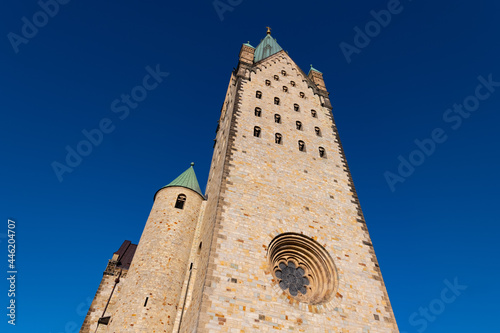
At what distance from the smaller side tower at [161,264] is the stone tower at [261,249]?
56 mm

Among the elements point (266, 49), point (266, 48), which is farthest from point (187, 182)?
point (266, 48)

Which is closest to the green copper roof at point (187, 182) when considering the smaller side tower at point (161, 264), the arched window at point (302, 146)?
the smaller side tower at point (161, 264)

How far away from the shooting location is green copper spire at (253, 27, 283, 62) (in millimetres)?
33375

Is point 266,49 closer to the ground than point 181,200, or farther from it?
farther from it

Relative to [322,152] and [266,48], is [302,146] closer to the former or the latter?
[322,152]

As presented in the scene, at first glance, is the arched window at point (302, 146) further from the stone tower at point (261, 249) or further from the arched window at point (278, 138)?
the arched window at point (278, 138)

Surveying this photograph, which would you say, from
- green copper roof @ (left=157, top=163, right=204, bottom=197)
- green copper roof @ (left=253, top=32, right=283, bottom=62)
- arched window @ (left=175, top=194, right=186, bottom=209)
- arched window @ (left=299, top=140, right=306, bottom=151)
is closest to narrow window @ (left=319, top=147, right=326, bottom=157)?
arched window @ (left=299, top=140, right=306, bottom=151)

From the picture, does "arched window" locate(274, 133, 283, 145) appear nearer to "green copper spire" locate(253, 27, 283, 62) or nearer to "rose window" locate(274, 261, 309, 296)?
"rose window" locate(274, 261, 309, 296)

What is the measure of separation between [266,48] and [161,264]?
26.3 m

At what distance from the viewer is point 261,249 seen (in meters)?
15.2

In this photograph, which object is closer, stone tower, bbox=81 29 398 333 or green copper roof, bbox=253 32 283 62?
stone tower, bbox=81 29 398 333

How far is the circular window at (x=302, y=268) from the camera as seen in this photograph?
15.4 metres

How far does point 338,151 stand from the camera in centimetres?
2356

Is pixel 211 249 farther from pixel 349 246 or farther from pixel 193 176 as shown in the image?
pixel 193 176
